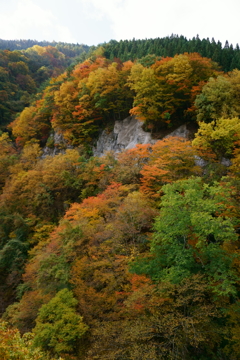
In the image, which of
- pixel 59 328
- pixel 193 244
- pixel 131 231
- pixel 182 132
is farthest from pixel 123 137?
pixel 59 328

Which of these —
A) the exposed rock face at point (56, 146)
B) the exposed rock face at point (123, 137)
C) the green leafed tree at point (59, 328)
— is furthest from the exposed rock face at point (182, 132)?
the green leafed tree at point (59, 328)

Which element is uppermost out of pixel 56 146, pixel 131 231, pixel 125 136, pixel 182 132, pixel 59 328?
pixel 182 132

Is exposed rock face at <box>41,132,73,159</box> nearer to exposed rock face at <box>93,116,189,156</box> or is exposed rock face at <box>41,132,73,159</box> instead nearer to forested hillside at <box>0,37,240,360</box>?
forested hillside at <box>0,37,240,360</box>

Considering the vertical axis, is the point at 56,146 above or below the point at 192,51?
below

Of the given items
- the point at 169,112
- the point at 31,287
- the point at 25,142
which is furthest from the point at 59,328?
the point at 25,142

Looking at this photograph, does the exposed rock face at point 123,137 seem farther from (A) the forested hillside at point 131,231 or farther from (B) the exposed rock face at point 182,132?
(B) the exposed rock face at point 182,132

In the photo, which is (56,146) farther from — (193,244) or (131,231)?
(193,244)
